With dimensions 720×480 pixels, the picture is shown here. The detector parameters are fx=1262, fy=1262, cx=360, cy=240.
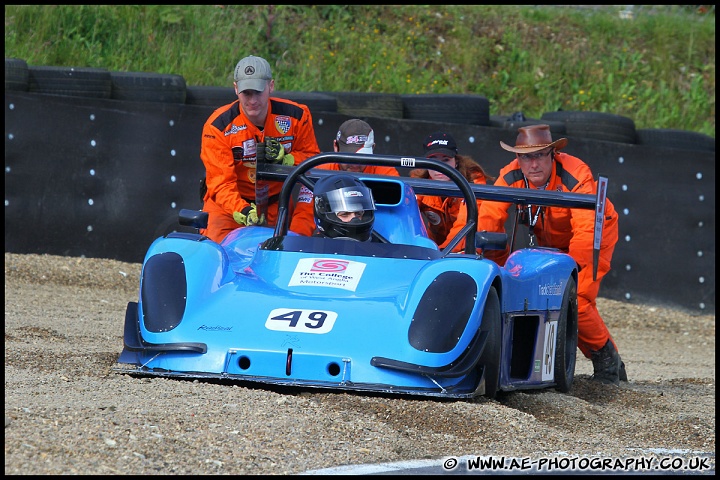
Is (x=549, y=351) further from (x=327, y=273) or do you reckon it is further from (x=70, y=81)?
(x=70, y=81)

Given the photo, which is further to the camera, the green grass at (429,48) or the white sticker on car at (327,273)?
the green grass at (429,48)

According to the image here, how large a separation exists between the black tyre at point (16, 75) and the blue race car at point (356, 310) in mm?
4636

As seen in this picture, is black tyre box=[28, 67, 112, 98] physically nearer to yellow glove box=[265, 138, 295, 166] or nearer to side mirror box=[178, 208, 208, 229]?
yellow glove box=[265, 138, 295, 166]

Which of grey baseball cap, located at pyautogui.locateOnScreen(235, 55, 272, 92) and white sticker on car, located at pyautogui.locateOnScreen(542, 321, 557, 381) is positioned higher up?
grey baseball cap, located at pyautogui.locateOnScreen(235, 55, 272, 92)

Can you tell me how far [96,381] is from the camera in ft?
18.3

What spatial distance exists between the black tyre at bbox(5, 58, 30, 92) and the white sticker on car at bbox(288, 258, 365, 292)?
5546 millimetres

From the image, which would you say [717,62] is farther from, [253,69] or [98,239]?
[253,69]

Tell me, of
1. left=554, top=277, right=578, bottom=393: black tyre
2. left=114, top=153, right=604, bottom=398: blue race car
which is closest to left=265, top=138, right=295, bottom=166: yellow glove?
left=114, top=153, right=604, bottom=398: blue race car

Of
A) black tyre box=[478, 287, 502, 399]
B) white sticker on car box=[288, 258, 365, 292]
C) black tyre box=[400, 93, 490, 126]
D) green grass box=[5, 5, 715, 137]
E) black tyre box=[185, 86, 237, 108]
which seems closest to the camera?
black tyre box=[478, 287, 502, 399]

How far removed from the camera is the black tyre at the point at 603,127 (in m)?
12.0

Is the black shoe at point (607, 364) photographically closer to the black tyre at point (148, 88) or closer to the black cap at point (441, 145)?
the black cap at point (441, 145)

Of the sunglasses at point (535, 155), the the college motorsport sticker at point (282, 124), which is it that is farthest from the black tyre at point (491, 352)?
the the college motorsport sticker at point (282, 124)

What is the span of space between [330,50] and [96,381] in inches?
447

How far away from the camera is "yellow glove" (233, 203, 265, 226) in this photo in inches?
295
